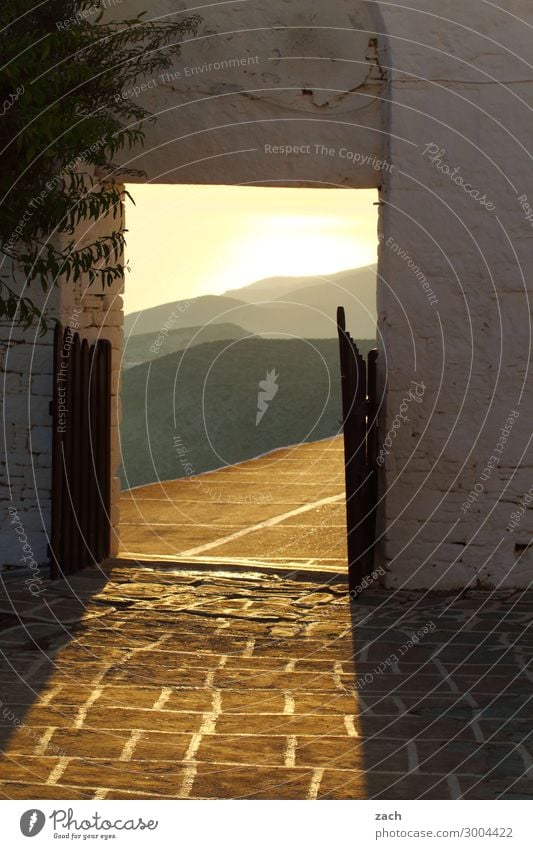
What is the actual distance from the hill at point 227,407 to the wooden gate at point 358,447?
→ 12543 mm

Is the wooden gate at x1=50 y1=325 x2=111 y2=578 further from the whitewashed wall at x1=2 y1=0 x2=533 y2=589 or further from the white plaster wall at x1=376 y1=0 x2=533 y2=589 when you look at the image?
the white plaster wall at x1=376 y1=0 x2=533 y2=589

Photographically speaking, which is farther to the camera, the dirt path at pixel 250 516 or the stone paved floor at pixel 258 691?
the dirt path at pixel 250 516

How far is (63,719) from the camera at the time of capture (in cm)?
504

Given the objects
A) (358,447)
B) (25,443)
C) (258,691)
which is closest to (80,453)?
(25,443)

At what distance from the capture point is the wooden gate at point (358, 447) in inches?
305

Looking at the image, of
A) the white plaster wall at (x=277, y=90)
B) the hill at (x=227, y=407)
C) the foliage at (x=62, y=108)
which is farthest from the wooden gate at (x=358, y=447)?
the hill at (x=227, y=407)

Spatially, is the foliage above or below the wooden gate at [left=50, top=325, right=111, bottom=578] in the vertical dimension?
above

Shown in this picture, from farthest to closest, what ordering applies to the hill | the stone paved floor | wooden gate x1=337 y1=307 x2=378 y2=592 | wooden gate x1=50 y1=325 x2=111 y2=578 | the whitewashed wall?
the hill, wooden gate x1=50 y1=325 x2=111 y2=578, the whitewashed wall, wooden gate x1=337 y1=307 x2=378 y2=592, the stone paved floor

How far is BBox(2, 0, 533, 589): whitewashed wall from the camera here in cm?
798

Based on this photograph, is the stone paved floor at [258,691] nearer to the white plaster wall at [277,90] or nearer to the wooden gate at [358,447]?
the wooden gate at [358,447]

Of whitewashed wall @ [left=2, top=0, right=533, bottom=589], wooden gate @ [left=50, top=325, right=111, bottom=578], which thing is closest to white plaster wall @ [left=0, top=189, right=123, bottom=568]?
wooden gate @ [left=50, top=325, right=111, bottom=578]

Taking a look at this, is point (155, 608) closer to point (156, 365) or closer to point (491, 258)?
point (491, 258)

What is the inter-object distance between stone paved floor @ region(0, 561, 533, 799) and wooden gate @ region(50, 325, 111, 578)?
30 centimetres

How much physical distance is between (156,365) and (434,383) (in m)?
30.9
